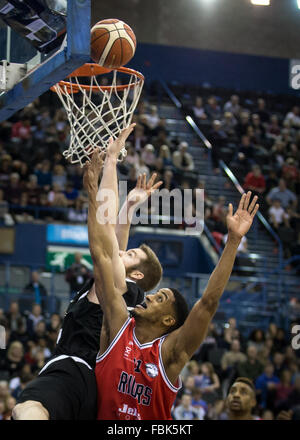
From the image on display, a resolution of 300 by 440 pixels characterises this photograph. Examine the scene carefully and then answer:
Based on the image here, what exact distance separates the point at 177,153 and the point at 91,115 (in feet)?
27.0

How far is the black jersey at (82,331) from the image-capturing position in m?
4.71

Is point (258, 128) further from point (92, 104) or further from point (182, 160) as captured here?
point (92, 104)

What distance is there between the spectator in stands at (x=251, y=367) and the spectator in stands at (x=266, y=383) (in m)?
0.08

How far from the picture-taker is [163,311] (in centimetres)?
450

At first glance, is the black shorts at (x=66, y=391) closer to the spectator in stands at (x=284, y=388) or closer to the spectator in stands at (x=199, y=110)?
the spectator in stands at (x=284, y=388)

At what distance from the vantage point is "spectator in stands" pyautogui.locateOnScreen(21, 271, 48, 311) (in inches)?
427

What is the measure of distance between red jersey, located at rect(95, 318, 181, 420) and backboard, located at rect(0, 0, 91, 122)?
1466 millimetres

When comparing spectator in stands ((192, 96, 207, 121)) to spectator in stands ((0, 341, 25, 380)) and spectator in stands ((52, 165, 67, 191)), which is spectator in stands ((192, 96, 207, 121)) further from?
spectator in stands ((0, 341, 25, 380))

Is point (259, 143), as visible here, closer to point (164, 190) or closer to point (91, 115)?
point (164, 190)

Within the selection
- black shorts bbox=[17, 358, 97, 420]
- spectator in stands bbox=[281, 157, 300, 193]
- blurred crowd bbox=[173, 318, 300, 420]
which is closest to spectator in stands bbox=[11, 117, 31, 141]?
blurred crowd bbox=[173, 318, 300, 420]

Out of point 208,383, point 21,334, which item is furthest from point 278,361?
point 21,334

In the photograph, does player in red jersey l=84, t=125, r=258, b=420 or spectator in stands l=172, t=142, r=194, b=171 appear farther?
spectator in stands l=172, t=142, r=194, b=171

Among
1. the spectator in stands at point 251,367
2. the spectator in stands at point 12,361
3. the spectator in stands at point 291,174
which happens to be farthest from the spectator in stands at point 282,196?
the spectator in stands at point 12,361

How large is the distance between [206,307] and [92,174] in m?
1.07
